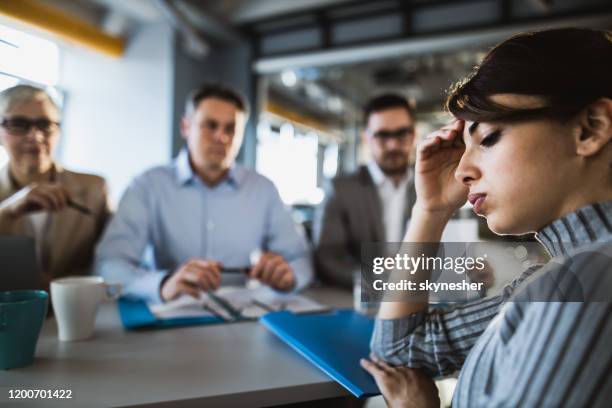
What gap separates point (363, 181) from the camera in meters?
1.92

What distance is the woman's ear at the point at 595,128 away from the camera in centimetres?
37

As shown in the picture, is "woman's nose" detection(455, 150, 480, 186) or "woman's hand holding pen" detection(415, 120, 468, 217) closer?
"woman's nose" detection(455, 150, 480, 186)

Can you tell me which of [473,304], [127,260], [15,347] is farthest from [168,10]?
[473,304]

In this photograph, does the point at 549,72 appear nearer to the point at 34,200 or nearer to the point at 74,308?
the point at 74,308

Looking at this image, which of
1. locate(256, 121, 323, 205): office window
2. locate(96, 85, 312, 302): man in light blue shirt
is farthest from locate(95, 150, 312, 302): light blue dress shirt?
locate(256, 121, 323, 205): office window

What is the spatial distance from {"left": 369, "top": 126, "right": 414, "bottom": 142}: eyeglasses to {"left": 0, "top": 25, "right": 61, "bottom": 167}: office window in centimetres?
142

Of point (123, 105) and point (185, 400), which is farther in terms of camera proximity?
point (123, 105)

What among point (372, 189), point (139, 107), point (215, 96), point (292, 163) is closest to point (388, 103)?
point (372, 189)

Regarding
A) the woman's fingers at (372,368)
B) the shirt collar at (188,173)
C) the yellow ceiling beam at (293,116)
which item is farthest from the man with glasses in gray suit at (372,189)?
the yellow ceiling beam at (293,116)

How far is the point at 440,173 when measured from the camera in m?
0.59

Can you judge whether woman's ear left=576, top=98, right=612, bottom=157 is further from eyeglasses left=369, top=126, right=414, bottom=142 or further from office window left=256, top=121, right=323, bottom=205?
office window left=256, top=121, right=323, bottom=205

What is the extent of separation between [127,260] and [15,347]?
65cm

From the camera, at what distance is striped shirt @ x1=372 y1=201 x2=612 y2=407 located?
333 millimetres

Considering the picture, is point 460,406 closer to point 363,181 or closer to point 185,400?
point 185,400
